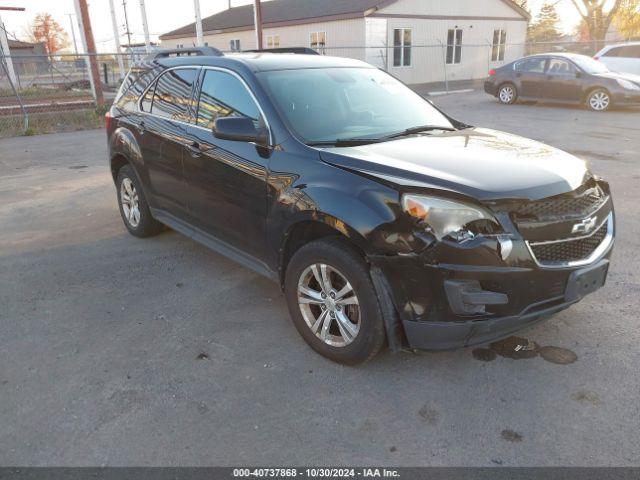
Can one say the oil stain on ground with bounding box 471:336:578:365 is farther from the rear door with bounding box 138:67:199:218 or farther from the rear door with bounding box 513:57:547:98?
the rear door with bounding box 513:57:547:98

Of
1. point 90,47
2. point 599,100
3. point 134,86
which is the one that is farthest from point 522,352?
point 90,47

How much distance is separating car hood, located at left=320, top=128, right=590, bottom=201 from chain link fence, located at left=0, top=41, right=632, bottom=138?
1336 centimetres

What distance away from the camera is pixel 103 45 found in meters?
63.3

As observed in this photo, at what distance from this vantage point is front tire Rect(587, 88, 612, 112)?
46.9 ft

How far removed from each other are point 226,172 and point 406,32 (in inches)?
912

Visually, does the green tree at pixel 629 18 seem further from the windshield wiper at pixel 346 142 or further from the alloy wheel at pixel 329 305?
the alloy wheel at pixel 329 305

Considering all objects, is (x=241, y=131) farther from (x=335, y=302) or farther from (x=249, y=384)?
(x=249, y=384)

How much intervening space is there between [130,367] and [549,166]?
2.84 metres

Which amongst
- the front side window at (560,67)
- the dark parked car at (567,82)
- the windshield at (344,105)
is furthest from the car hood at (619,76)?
the windshield at (344,105)

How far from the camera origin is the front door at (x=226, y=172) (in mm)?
3584

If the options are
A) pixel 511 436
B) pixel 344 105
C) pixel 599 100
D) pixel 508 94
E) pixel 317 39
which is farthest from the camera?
pixel 317 39

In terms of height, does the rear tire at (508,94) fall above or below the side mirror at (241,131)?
below

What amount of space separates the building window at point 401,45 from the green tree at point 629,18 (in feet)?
56.6

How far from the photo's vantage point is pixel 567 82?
49.0ft
